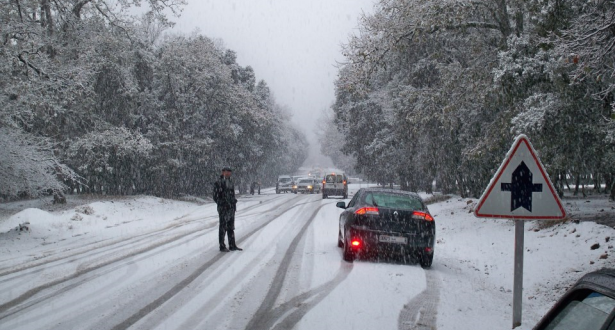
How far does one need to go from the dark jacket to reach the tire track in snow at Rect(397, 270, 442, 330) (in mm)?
4976

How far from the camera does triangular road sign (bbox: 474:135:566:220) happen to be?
5129mm

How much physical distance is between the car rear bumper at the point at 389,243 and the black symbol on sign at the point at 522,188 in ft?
14.4

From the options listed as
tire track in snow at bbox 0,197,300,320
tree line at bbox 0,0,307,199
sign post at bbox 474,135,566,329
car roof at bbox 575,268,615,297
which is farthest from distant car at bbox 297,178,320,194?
car roof at bbox 575,268,615,297

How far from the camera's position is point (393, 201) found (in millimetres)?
10188

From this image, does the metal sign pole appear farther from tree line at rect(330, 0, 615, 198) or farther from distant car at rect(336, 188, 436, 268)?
distant car at rect(336, 188, 436, 268)

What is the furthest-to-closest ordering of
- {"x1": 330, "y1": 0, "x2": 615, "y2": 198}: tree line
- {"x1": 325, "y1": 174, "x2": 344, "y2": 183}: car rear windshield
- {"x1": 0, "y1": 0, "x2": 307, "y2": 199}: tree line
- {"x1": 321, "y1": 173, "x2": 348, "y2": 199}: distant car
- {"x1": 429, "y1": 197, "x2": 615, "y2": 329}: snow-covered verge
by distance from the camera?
{"x1": 325, "y1": 174, "x2": 344, "y2": 183}: car rear windshield
{"x1": 321, "y1": 173, "x2": 348, "y2": 199}: distant car
{"x1": 0, "y1": 0, "x2": 307, "y2": 199}: tree line
{"x1": 330, "y1": 0, "x2": 615, "y2": 198}: tree line
{"x1": 429, "y1": 197, "x2": 615, "y2": 329}: snow-covered verge

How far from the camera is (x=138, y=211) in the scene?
2283 centimetres

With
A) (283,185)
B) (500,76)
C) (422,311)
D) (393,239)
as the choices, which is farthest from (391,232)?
(283,185)

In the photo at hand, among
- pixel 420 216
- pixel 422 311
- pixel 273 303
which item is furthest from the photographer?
pixel 420 216

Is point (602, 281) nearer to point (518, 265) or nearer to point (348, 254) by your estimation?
point (518, 265)

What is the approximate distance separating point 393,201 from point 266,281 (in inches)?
137

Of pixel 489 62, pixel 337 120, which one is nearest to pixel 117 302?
pixel 489 62

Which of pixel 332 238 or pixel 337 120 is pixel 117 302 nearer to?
pixel 332 238

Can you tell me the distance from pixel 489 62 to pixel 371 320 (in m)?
10.1
